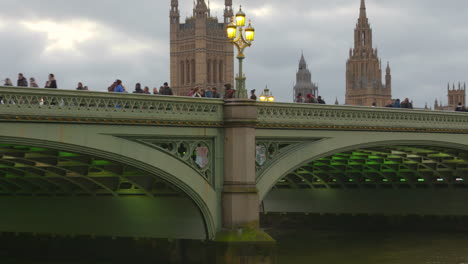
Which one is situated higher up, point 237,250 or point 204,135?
point 204,135

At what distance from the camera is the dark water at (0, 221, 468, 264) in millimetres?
32500

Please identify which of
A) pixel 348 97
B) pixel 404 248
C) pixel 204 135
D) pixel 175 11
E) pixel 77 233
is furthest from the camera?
pixel 348 97

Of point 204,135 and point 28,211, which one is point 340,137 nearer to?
point 204,135

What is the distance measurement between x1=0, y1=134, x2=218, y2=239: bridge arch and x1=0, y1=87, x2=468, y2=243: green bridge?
3cm

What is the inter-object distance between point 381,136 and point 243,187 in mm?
7862

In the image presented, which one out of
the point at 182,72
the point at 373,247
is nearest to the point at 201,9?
the point at 182,72

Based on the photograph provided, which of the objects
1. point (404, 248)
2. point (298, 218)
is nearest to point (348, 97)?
point (298, 218)

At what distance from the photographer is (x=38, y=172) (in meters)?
31.4

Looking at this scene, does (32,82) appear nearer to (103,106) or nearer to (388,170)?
(103,106)

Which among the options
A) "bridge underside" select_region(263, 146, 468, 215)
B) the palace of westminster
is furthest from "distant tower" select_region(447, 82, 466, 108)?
"bridge underside" select_region(263, 146, 468, 215)

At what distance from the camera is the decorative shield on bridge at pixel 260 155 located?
2780 cm

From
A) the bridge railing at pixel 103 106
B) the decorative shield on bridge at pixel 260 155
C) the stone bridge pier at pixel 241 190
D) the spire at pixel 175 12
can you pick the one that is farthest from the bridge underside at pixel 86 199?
the spire at pixel 175 12

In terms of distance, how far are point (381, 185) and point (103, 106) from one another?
1019 inches

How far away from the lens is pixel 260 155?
91.6ft
